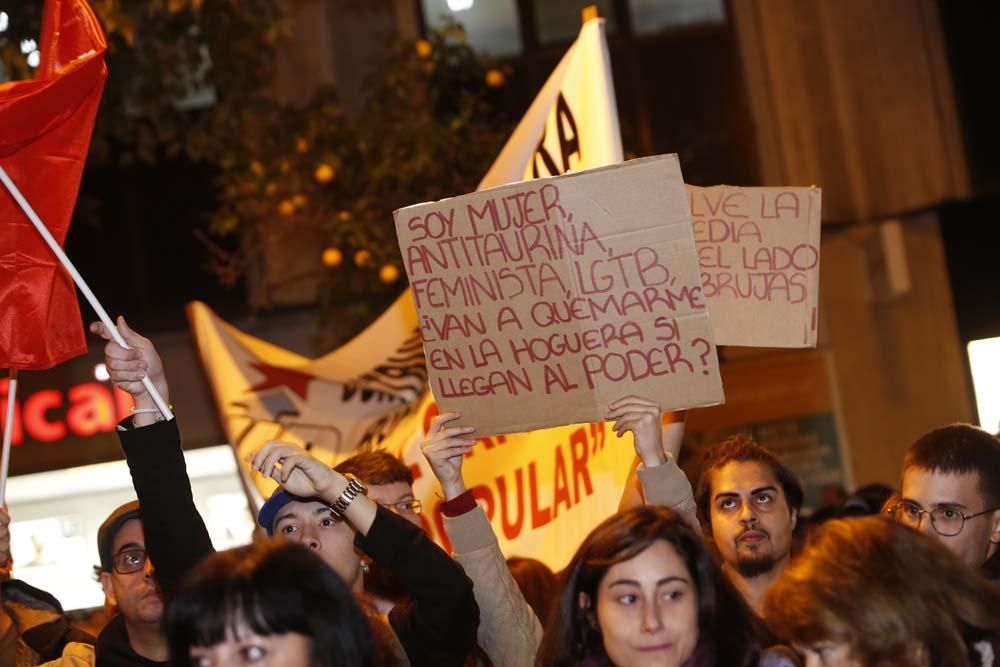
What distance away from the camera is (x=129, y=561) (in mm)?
4332

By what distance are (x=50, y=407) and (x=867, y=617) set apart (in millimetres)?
9762

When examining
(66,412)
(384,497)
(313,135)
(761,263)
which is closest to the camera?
(384,497)

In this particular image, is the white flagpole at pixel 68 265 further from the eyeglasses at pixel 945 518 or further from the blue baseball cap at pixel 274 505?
the eyeglasses at pixel 945 518

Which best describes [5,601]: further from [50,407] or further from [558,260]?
[50,407]

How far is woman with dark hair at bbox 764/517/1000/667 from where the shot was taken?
2947 mm

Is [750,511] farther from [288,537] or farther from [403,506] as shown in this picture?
[288,537]

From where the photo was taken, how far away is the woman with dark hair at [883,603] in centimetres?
295

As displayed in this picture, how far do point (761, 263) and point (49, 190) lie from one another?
2078mm

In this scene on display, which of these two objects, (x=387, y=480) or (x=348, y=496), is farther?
(x=387, y=480)

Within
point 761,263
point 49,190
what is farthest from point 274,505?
point 761,263

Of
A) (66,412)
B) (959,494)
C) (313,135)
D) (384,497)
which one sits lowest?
(959,494)

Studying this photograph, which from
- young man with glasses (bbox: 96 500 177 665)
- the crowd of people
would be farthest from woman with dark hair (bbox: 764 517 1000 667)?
young man with glasses (bbox: 96 500 177 665)

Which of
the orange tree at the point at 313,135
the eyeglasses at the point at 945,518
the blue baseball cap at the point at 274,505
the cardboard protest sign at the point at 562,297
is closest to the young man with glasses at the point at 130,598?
the blue baseball cap at the point at 274,505

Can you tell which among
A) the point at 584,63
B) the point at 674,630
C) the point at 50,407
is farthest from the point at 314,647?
the point at 50,407
